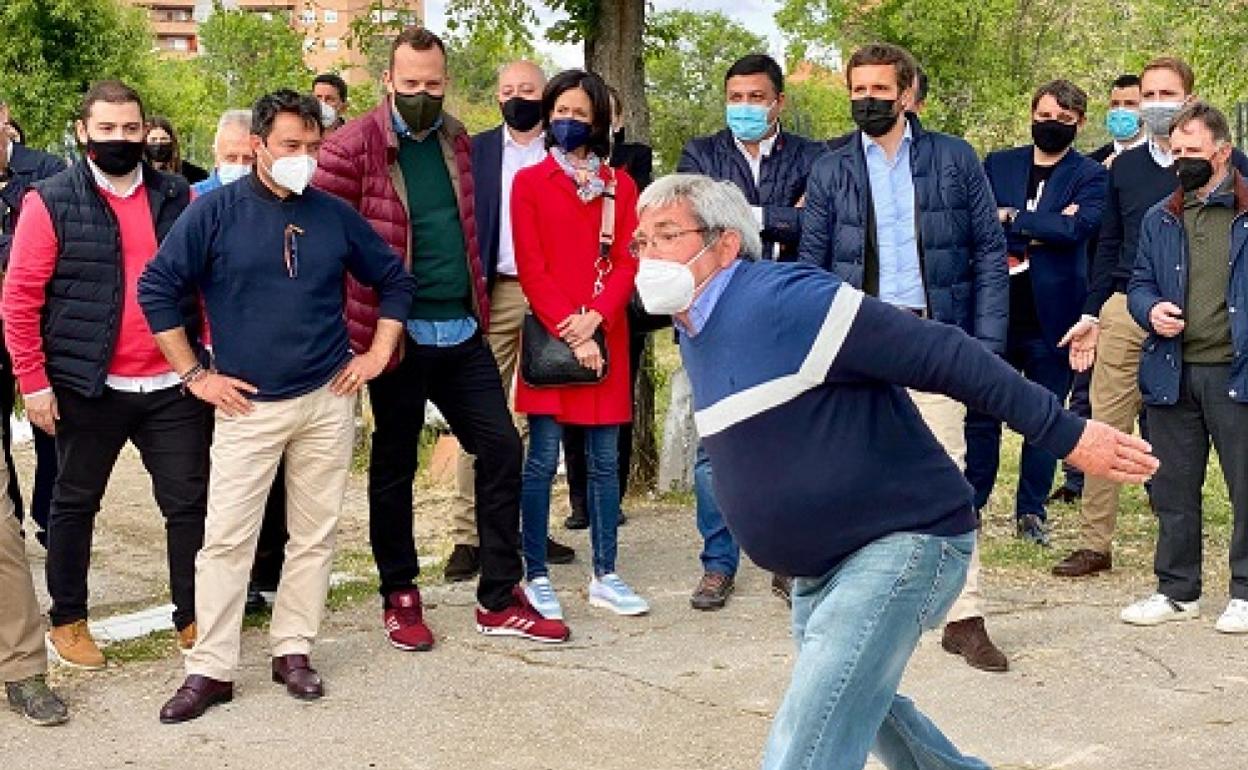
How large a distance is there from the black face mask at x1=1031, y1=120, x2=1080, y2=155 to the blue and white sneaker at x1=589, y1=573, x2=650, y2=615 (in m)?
2.92

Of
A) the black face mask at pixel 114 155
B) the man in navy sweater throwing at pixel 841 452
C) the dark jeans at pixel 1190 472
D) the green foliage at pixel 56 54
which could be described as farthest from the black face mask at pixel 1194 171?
the green foliage at pixel 56 54

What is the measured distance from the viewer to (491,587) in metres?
6.59

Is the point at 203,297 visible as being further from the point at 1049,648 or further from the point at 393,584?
the point at 1049,648

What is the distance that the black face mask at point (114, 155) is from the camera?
6.09 meters

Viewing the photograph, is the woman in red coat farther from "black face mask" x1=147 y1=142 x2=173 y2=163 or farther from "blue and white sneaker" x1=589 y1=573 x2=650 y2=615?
"black face mask" x1=147 y1=142 x2=173 y2=163

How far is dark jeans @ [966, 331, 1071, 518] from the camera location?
804 centimetres

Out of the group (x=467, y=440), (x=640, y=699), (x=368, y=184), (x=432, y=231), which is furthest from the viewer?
(x=467, y=440)

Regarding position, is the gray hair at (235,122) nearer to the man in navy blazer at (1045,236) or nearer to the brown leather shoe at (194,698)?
the brown leather shoe at (194,698)

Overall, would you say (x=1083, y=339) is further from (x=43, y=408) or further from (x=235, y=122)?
(x=43, y=408)

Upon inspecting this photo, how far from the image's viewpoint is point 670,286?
407 centimetres

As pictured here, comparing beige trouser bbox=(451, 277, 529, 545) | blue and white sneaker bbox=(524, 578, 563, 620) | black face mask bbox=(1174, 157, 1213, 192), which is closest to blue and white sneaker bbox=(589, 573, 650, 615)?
blue and white sneaker bbox=(524, 578, 563, 620)

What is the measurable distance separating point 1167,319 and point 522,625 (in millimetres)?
2737

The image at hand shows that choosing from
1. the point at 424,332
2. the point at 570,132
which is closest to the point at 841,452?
the point at 424,332

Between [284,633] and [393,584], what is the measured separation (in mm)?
614
